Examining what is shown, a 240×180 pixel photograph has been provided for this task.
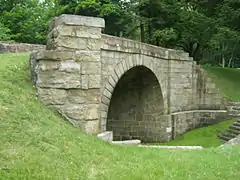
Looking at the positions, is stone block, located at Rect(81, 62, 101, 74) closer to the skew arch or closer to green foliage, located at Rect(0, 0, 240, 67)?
the skew arch

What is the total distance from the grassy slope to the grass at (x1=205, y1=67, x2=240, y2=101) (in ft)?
28.7

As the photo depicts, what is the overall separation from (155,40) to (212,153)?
1230 centimetres

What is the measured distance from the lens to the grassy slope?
436cm

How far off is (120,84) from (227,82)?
5.72 m

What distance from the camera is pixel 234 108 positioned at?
1491 cm

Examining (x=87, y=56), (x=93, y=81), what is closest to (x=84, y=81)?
(x=93, y=81)

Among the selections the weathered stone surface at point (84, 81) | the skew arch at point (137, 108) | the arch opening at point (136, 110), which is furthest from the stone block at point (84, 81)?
the arch opening at point (136, 110)

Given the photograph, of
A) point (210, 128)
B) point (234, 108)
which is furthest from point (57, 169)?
point (234, 108)

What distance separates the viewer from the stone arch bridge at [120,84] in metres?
6.94

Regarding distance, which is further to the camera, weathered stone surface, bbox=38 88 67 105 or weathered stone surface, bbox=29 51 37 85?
weathered stone surface, bbox=29 51 37 85

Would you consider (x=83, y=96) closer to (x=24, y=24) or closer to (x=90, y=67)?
(x=90, y=67)

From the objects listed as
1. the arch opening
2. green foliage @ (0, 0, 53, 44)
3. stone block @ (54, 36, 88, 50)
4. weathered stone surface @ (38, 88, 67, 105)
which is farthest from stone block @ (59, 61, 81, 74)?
green foliage @ (0, 0, 53, 44)

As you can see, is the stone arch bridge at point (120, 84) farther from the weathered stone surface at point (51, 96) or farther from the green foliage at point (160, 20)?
the green foliage at point (160, 20)

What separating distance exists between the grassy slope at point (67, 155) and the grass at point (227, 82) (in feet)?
28.7
